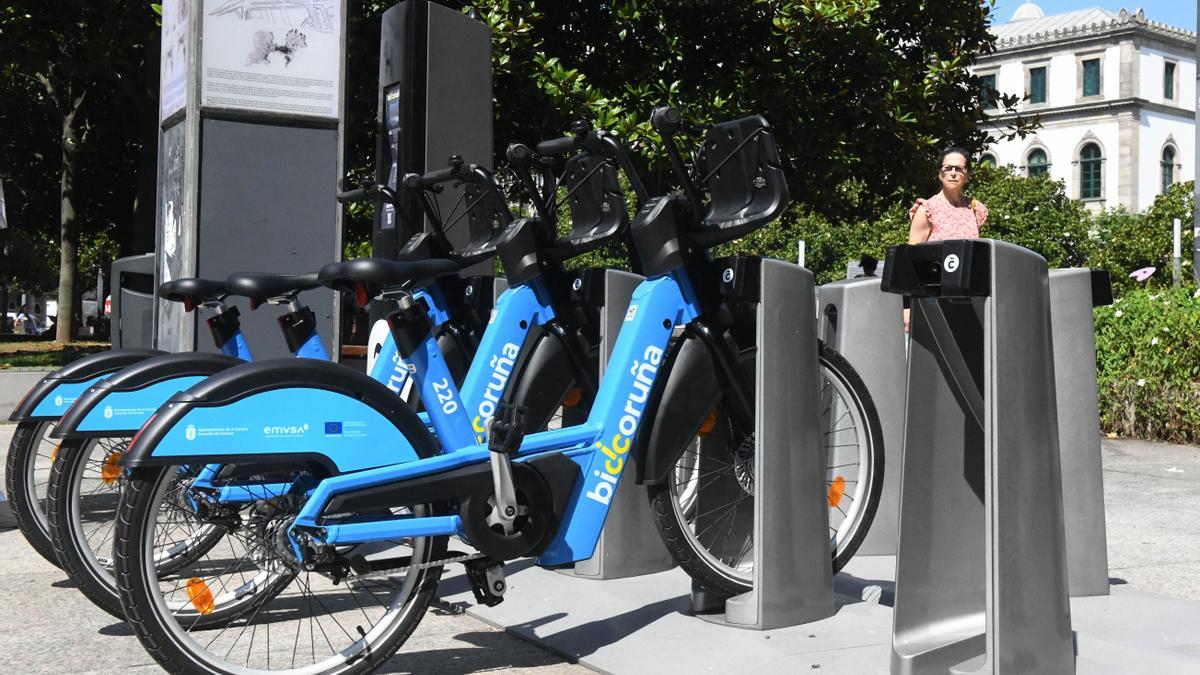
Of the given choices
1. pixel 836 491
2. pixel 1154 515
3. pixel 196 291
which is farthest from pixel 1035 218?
pixel 196 291

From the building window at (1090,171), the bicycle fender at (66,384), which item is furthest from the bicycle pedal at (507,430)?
the building window at (1090,171)

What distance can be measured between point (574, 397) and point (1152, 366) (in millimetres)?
6589

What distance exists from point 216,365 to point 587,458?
1249 millimetres

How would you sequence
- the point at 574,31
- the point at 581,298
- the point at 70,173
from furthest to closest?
the point at 70,173 → the point at 574,31 → the point at 581,298

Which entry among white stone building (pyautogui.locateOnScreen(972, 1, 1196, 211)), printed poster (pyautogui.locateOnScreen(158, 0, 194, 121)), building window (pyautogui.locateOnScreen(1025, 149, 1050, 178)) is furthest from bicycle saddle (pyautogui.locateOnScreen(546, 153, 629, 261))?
building window (pyautogui.locateOnScreen(1025, 149, 1050, 178))

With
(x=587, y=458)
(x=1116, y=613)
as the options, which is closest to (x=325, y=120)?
(x=587, y=458)

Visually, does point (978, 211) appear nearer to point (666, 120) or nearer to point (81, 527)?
point (666, 120)

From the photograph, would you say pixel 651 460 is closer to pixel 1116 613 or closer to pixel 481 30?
pixel 1116 613

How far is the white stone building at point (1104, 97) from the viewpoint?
83.4 m

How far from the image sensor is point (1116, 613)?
4590 millimetres

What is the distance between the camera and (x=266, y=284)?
14.0ft

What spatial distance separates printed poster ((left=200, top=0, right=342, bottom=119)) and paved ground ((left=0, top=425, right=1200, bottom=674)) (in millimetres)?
2538

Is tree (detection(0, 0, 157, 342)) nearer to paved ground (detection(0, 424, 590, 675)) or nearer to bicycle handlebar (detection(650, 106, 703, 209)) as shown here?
paved ground (detection(0, 424, 590, 675))

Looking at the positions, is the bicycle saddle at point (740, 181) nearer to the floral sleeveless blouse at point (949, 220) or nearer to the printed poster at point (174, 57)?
the floral sleeveless blouse at point (949, 220)
